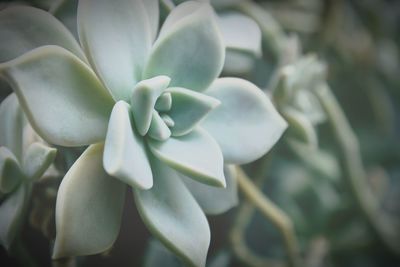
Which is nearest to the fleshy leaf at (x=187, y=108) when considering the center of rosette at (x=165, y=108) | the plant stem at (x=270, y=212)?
the center of rosette at (x=165, y=108)

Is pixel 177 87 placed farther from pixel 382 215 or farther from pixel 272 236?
pixel 382 215

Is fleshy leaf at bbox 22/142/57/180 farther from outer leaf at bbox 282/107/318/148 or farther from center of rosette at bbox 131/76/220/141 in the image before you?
outer leaf at bbox 282/107/318/148

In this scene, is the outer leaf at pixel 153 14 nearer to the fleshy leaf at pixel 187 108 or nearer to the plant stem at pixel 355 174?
the fleshy leaf at pixel 187 108

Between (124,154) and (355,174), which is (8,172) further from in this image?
(355,174)

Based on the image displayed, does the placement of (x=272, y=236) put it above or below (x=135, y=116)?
below

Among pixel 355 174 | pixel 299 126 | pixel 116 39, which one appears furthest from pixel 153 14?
pixel 355 174

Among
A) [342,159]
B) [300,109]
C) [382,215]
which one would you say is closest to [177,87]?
[300,109]

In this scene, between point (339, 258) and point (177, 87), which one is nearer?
point (177, 87)

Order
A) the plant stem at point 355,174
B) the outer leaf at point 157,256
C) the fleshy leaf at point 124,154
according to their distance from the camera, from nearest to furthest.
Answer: the fleshy leaf at point 124,154, the outer leaf at point 157,256, the plant stem at point 355,174
